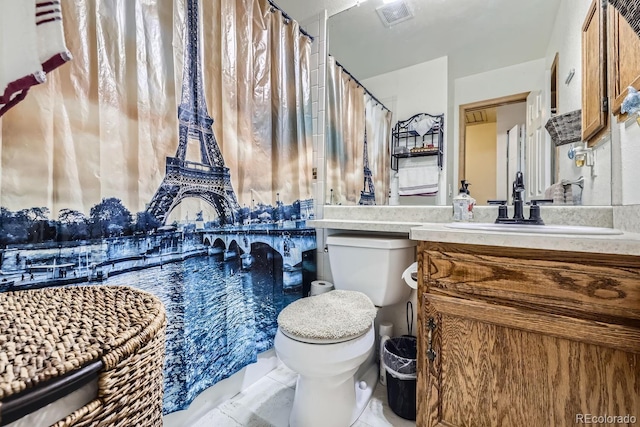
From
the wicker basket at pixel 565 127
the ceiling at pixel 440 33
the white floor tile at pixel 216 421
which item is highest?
the ceiling at pixel 440 33

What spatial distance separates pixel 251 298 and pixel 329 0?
187cm

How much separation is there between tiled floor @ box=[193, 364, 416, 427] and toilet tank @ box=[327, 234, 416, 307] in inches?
18.8

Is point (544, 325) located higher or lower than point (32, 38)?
lower

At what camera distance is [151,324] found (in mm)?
564

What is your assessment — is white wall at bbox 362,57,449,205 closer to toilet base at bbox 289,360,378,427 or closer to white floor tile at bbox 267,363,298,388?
toilet base at bbox 289,360,378,427

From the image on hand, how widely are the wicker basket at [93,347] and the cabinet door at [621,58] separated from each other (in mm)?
1472

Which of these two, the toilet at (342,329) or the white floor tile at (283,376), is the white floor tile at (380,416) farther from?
the white floor tile at (283,376)

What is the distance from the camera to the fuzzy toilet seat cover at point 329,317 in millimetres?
1022

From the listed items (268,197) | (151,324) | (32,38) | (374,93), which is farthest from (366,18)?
(151,324)

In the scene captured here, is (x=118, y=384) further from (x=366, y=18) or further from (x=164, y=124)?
(x=366, y=18)

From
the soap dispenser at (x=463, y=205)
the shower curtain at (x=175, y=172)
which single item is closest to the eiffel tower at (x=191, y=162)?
the shower curtain at (x=175, y=172)

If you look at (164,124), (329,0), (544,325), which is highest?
(329,0)

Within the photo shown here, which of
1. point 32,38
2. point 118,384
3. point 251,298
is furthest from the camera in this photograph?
point 251,298

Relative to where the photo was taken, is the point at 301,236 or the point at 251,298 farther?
the point at 301,236
